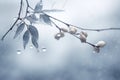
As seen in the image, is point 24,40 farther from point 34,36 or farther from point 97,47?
point 97,47

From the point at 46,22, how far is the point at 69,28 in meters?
0.04

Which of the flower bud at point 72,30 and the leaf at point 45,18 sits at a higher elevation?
the leaf at point 45,18

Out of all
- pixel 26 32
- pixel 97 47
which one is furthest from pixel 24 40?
pixel 97 47

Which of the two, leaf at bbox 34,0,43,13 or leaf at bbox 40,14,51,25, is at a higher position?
leaf at bbox 34,0,43,13

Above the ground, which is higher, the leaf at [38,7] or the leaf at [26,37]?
the leaf at [38,7]

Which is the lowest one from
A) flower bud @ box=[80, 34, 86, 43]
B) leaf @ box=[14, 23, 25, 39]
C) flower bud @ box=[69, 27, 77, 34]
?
flower bud @ box=[80, 34, 86, 43]

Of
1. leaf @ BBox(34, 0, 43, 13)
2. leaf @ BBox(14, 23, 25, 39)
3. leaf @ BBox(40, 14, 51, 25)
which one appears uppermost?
leaf @ BBox(34, 0, 43, 13)

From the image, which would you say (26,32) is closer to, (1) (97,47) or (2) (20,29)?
(2) (20,29)

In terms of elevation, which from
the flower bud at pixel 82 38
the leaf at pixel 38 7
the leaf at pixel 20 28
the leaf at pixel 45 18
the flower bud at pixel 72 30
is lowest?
the flower bud at pixel 82 38

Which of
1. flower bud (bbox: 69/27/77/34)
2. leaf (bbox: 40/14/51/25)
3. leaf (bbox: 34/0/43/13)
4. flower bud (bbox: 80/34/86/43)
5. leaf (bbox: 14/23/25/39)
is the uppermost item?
leaf (bbox: 34/0/43/13)

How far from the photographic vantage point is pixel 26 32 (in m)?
0.44

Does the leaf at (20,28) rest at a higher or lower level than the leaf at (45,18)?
lower

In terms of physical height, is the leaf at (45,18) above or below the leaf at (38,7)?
below

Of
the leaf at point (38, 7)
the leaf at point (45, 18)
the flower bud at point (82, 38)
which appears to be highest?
the leaf at point (38, 7)
